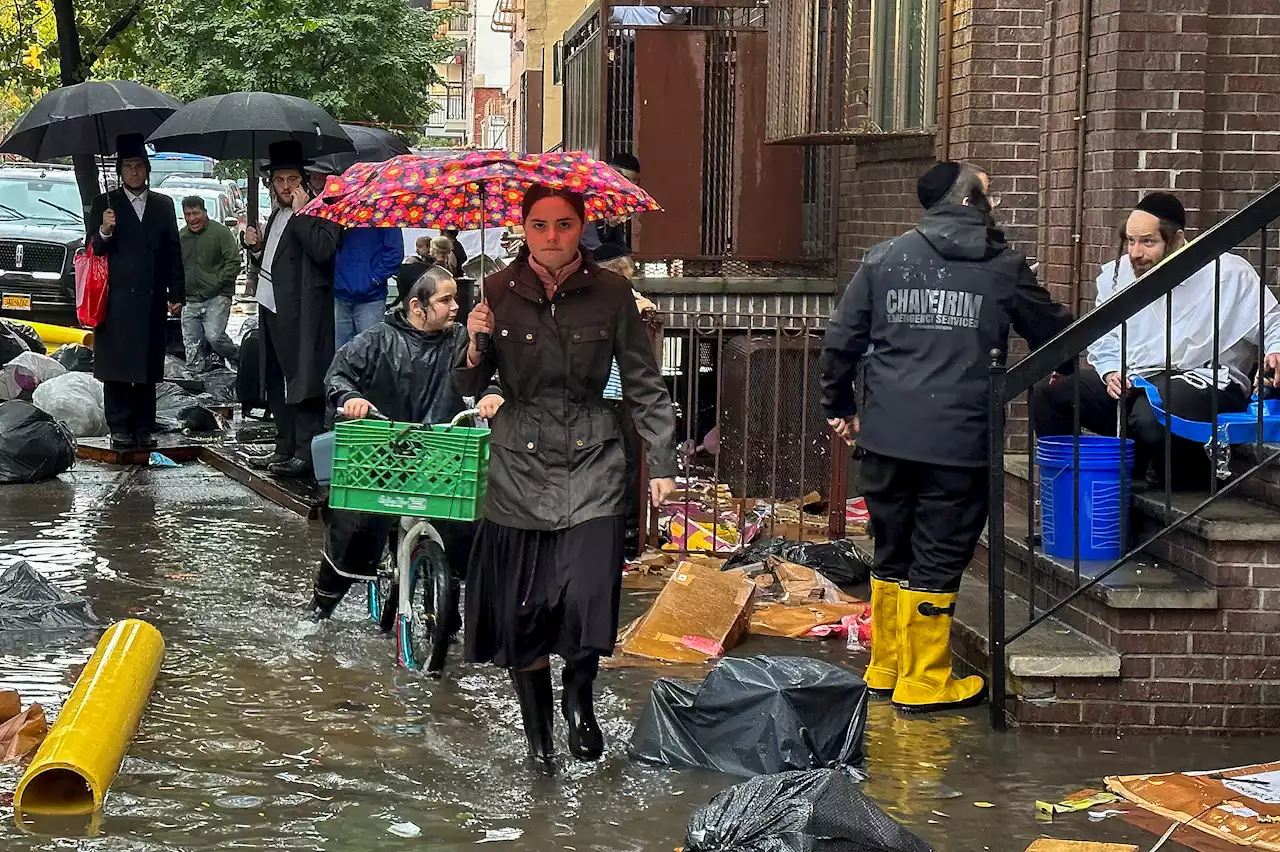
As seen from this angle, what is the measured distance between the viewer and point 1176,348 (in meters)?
7.10

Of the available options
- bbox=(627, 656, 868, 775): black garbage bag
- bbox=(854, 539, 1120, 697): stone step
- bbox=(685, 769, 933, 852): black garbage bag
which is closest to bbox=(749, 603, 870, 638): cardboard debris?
bbox=(854, 539, 1120, 697): stone step

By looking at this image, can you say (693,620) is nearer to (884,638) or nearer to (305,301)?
(884,638)

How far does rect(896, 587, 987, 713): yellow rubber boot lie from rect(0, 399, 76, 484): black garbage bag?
22.6 ft

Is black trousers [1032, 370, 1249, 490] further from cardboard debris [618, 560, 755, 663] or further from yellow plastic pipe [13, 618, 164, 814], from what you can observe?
yellow plastic pipe [13, 618, 164, 814]

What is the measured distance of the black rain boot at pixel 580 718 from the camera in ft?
19.4

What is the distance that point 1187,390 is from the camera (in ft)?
21.7

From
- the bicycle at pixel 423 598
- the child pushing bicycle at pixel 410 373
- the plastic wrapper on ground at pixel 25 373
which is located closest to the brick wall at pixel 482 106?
the plastic wrapper on ground at pixel 25 373

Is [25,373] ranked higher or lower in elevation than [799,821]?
higher

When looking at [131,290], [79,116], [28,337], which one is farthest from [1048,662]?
[28,337]

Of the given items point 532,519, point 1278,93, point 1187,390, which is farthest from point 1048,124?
point 532,519

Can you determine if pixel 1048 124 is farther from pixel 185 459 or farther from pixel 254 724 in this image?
pixel 185 459

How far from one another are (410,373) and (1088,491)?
2.71m

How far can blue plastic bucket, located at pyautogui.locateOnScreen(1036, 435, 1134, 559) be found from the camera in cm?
658

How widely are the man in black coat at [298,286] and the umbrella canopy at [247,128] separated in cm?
58
